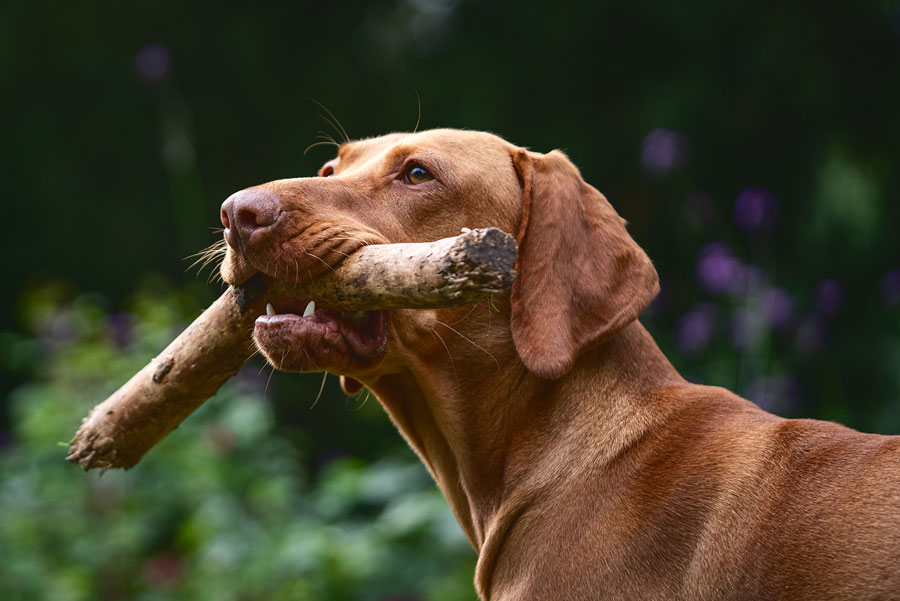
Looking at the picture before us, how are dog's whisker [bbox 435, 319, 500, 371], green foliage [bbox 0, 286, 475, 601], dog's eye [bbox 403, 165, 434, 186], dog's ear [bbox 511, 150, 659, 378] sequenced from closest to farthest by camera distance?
dog's ear [bbox 511, 150, 659, 378] < dog's whisker [bbox 435, 319, 500, 371] < dog's eye [bbox 403, 165, 434, 186] < green foliage [bbox 0, 286, 475, 601]

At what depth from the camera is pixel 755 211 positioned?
5.62 m

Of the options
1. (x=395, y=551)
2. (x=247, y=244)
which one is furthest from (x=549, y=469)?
(x=395, y=551)

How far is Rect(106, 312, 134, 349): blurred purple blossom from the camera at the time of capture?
5.94m

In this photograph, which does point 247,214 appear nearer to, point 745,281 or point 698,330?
point 698,330

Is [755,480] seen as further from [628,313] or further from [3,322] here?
[3,322]

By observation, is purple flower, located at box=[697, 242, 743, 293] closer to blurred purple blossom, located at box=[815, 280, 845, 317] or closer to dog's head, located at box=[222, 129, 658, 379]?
blurred purple blossom, located at box=[815, 280, 845, 317]

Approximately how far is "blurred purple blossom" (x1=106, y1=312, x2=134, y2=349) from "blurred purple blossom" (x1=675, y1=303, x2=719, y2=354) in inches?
148

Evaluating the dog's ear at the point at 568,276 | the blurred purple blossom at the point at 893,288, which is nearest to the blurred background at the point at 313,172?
the blurred purple blossom at the point at 893,288

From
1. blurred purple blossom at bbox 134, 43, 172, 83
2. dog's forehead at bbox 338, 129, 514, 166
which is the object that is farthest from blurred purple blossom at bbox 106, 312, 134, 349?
dog's forehead at bbox 338, 129, 514, 166

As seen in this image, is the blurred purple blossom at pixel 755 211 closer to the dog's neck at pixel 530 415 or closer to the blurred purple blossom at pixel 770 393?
the blurred purple blossom at pixel 770 393

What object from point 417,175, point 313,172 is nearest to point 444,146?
point 417,175

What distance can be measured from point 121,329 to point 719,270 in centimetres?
402

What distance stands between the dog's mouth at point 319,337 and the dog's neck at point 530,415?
0.26 metres

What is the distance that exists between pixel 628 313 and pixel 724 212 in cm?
504
